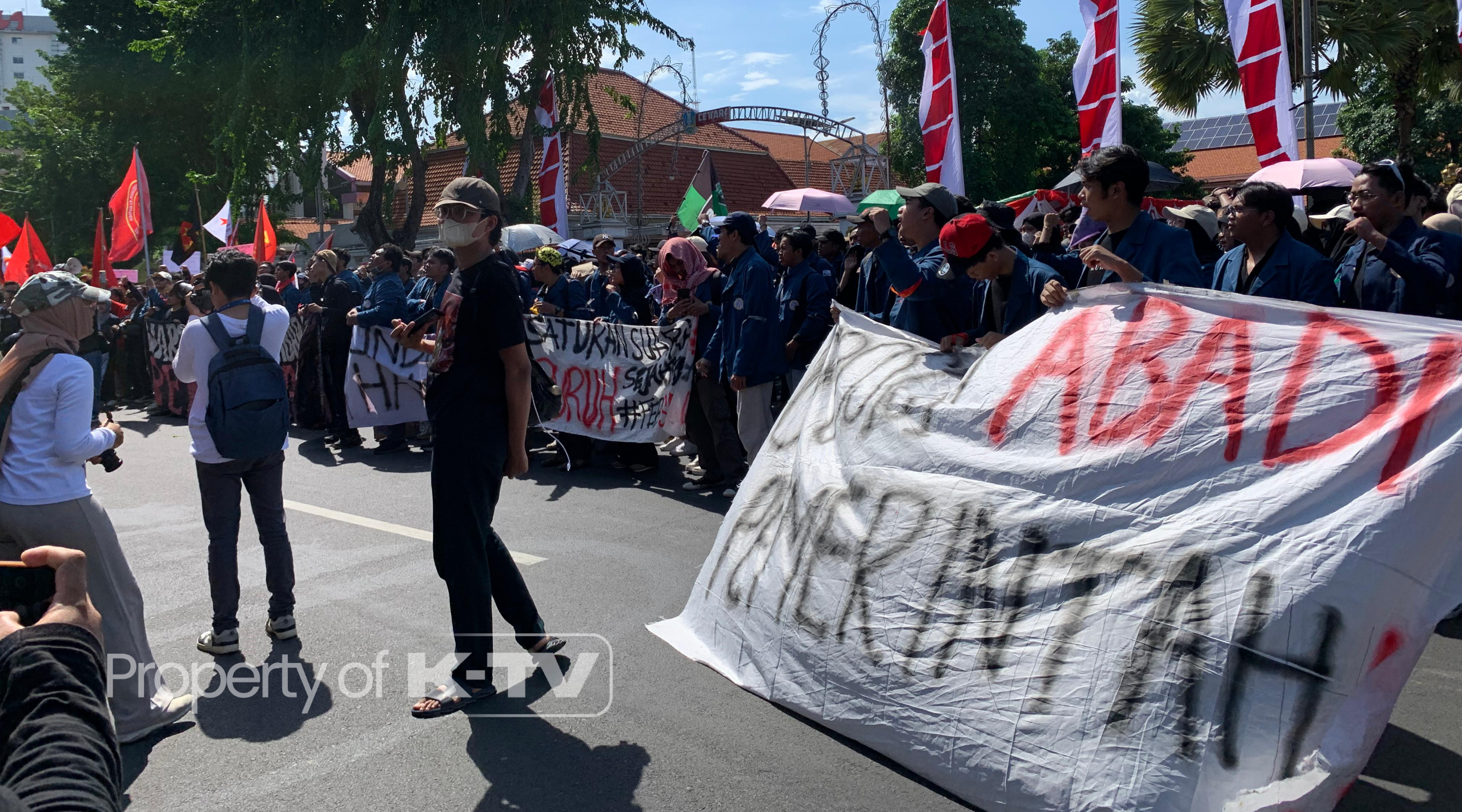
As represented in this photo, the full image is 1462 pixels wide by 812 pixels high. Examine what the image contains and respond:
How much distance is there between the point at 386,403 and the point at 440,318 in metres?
6.26

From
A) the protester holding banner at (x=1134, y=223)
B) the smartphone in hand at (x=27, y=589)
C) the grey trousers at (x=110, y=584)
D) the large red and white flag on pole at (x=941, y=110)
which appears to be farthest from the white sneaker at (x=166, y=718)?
the large red and white flag on pole at (x=941, y=110)

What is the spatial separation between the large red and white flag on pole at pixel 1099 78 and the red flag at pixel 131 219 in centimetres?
1408

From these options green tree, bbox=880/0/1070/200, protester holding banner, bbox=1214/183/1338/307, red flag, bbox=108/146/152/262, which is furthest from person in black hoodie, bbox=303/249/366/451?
green tree, bbox=880/0/1070/200

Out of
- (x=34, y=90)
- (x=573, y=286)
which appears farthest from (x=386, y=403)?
(x=34, y=90)

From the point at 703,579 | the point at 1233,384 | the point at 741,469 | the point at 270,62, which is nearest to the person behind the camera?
the point at 1233,384

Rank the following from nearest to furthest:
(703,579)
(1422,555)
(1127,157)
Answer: (1422,555) → (1127,157) → (703,579)

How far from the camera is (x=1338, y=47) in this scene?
1538 centimetres

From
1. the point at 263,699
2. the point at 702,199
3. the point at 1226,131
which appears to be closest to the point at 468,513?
the point at 263,699

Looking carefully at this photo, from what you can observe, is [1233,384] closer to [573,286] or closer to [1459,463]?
[1459,463]

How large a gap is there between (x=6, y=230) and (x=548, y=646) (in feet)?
47.6

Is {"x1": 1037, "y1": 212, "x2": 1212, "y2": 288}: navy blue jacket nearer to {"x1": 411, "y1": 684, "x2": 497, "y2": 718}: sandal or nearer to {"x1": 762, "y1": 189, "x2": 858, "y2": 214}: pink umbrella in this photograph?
{"x1": 411, "y1": 684, "x2": 497, "y2": 718}: sandal

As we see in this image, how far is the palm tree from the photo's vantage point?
14875 millimetres

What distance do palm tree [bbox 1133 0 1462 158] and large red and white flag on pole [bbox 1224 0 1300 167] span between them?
17.5 feet

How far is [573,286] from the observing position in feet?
30.2
